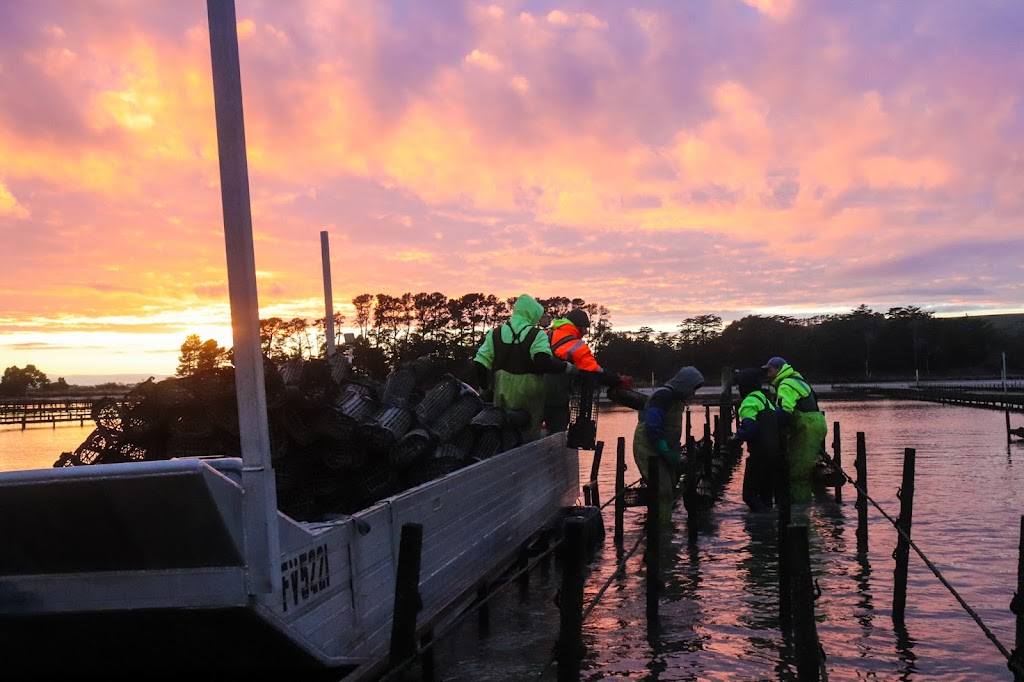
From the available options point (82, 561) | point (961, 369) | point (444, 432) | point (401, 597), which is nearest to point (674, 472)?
point (444, 432)

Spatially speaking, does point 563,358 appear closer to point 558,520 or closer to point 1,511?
point 558,520

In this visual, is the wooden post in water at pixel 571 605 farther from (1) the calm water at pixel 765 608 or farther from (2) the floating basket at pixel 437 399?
(2) the floating basket at pixel 437 399

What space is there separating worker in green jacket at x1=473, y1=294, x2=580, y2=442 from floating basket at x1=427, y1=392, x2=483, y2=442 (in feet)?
3.27

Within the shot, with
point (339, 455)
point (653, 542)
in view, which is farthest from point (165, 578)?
point (653, 542)

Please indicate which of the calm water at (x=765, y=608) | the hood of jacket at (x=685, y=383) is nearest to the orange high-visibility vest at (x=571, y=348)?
the hood of jacket at (x=685, y=383)

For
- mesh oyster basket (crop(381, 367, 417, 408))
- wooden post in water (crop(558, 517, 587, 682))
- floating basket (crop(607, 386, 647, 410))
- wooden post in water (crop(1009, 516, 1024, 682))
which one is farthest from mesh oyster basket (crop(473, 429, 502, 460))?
wooden post in water (crop(1009, 516, 1024, 682))

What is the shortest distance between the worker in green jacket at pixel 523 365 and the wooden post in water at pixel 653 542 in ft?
4.92

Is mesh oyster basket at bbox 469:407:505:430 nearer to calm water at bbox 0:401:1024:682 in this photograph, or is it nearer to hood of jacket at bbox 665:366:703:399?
calm water at bbox 0:401:1024:682

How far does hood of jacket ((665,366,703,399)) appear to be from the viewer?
1223 centimetres

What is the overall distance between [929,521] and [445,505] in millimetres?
13382

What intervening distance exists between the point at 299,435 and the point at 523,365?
4.27m

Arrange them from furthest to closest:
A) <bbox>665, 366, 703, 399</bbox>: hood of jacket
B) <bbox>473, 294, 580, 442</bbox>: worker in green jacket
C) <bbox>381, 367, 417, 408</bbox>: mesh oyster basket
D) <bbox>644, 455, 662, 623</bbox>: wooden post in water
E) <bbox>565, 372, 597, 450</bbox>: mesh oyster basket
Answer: <bbox>565, 372, 597, 450</bbox>: mesh oyster basket → <bbox>665, 366, 703, 399</bbox>: hood of jacket → <bbox>473, 294, 580, 442</bbox>: worker in green jacket → <bbox>644, 455, 662, 623</bbox>: wooden post in water → <bbox>381, 367, 417, 408</bbox>: mesh oyster basket

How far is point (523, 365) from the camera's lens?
11.2 metres

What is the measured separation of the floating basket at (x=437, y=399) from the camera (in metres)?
9.54
